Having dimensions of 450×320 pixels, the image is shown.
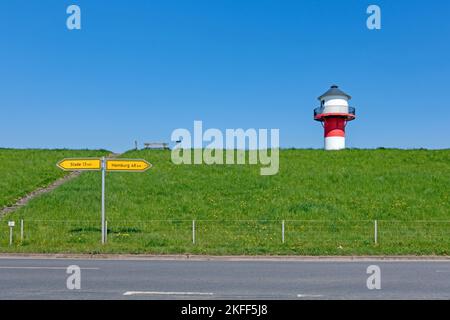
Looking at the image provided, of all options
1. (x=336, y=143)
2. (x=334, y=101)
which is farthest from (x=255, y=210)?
(x=334, y=101)

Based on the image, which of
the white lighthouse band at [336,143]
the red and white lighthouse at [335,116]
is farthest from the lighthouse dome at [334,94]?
the white lighthouse band at [336,143]

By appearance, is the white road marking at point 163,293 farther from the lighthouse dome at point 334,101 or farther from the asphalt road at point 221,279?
the lighthouse dome at point 334,101

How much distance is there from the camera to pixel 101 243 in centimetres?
1727

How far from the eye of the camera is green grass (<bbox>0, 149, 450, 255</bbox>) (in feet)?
56.7

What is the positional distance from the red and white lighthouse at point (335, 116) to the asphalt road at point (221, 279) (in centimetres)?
3744

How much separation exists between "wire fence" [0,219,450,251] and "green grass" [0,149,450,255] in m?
0.04

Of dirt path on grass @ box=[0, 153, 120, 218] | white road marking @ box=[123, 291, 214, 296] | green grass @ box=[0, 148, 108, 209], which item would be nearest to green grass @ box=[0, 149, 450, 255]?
dirt path on grass @ box=[0, 153, 120, 218]

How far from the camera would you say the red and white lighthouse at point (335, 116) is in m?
51.3

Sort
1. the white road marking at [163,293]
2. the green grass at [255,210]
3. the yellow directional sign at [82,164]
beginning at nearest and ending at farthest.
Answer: the white road marking at [163,293] → the green grass at [255,210] → the yellow directional sign at [82,164]

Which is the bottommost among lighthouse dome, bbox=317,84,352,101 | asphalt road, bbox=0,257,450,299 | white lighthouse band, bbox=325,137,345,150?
asphalt road, bbox=0,257,450,299

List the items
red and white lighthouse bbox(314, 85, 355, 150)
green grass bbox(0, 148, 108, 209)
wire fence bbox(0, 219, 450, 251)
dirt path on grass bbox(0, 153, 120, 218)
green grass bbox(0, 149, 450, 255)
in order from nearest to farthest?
green grass bbox(0, 149, 450, 255) → wire fence bbox(0, 219, 450, 251) → dirt path on grass bbox(0, 153, 120, 218) → green grass bbox(0, 148, 108, 209) → red and white lighthouse bbox(314, 85, 355, 150)

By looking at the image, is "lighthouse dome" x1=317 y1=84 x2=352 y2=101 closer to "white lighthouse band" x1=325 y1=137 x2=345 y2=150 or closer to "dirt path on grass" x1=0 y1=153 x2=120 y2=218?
"white lighthouse band" x1=325 y1=137 x2=345 y2=150

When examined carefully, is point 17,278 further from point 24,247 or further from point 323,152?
point 323,152
